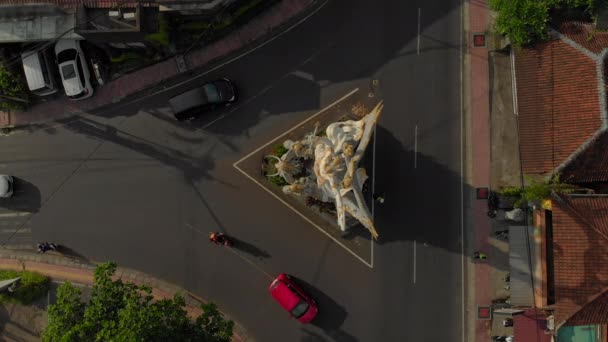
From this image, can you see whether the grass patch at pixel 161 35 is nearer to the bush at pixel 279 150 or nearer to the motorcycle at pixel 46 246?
the bush at pixel 279 150

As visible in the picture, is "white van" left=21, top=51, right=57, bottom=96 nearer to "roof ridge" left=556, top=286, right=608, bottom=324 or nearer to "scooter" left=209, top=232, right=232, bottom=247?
"scooter" left=209, top=232, right=232, bottom=247

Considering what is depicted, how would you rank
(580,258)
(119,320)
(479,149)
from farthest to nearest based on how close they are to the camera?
(479,149)
(580,258)
(119,320)

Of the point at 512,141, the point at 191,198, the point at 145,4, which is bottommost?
the point at 191,198

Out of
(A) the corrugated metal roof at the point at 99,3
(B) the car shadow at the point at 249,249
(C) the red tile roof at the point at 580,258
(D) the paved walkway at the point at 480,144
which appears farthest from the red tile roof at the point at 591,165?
(A) the corrugated metal roof at the point at 99,3

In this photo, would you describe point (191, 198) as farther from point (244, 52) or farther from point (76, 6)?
point (76, 6)

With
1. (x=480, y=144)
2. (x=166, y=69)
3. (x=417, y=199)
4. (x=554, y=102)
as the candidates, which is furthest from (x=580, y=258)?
(x=166, y=69)

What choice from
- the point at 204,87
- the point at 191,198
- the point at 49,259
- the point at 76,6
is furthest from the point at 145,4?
the point at 49,259

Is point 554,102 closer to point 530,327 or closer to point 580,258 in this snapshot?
point 580,258
